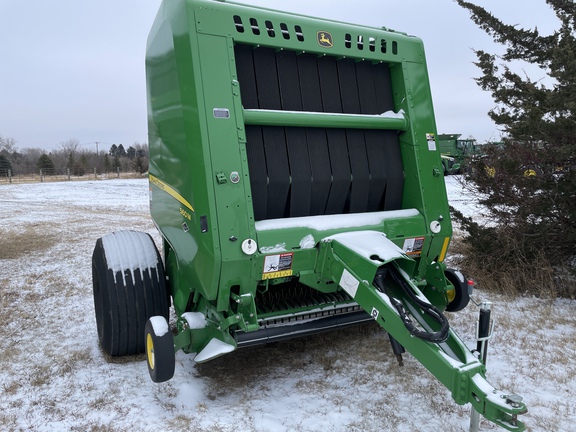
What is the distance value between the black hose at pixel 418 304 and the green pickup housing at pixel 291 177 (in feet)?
0.06

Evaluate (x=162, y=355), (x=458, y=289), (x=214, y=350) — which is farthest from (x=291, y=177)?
(x=458, y=289)

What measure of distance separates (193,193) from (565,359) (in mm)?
3178

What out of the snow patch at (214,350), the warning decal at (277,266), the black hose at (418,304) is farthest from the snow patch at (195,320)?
the black hose at (418,304)

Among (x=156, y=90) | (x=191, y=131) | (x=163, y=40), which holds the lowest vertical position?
(x=191, y=131)

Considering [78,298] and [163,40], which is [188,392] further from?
[78,298]

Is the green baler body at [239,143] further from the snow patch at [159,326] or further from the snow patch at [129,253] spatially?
the snow patch at [159,326]

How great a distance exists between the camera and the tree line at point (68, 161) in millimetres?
47062

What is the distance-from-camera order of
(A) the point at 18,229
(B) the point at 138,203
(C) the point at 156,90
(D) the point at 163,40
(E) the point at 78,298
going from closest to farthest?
(D) the point at 163,40 → (C) the point at 156,90 → (E) the point at 78,298 → (A) the point at 18,229 → (B) the point at 138,203

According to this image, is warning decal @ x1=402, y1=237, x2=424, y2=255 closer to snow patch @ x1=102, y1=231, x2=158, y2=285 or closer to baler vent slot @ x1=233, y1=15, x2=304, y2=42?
baler vent slot @ x1=233, y1=15, x2=304, y2=42

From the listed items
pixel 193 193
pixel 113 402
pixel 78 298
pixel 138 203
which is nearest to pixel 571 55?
pixel 193 193

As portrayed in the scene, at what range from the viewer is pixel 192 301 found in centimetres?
379

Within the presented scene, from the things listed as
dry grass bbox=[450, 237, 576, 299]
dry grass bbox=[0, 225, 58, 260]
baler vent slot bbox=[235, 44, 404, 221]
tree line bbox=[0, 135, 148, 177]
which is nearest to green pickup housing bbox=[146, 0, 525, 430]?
baler vent slot bbox=[235, 44, 404, 221]

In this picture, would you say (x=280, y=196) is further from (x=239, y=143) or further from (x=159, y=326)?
(x=159, y=326)

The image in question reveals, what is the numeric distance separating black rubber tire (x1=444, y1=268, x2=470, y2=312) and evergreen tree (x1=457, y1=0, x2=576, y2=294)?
1.91 metres
